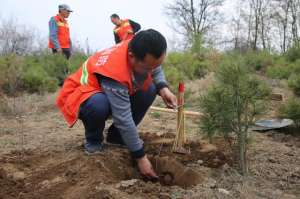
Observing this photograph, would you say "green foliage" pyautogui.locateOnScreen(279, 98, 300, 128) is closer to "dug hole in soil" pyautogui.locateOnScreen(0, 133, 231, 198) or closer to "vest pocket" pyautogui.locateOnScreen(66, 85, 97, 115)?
"dug hole in soil" pyautogui.locateOnScreen(0, 133, 231, 198)

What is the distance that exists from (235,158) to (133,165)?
744 mm

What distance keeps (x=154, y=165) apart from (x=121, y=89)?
0.69 metres

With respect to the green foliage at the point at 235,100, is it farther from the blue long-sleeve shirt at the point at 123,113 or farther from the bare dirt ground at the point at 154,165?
the blue long-sleeve shirt at the point at 123,113

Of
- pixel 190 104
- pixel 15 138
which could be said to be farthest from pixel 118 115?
pixel 190 104

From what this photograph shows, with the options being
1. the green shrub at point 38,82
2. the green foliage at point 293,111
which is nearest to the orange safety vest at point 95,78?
the green foliage at point 293,111

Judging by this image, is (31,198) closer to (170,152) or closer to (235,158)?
(170,152)

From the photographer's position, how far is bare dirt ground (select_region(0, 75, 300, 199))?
252 centimetres

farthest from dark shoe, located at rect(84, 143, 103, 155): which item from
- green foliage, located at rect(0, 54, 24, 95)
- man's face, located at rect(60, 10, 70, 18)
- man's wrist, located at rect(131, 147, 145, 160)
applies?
man's face, located at rect(60, 10, 70, 18)

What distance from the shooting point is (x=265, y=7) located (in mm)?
22094

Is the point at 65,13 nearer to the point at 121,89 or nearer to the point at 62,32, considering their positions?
the point at 62,32

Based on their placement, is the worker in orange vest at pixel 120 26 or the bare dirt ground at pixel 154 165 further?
the worker in orange vest at pixel 120 26

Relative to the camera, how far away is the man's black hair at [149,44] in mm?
2586

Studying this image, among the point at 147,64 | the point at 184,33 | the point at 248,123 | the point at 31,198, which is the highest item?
the point at 184,33

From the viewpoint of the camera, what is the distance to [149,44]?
259cm
